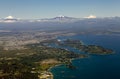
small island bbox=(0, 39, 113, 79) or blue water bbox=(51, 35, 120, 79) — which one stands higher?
small island bbox=(0, 39, 113, 79)

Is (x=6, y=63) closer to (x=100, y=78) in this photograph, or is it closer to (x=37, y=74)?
(x=37, y=74)

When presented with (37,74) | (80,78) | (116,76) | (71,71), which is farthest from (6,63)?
(116,76)

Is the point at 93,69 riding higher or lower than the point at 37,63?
lower

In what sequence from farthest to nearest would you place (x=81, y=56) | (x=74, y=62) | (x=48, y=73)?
1. (x=81, y=56)
2. (x=74, y=62)
3. (x=48, y=73)

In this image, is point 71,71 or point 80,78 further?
point 71,71

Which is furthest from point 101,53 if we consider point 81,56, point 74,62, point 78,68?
point 78,68

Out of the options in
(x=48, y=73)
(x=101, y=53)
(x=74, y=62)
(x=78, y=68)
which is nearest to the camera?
(x=48, y=73)

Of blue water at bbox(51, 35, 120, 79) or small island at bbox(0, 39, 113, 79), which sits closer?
blue water at bbox(51, 35, 120, 79)

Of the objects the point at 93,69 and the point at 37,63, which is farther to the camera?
the point at 37,63

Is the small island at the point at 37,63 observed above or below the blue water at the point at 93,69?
above

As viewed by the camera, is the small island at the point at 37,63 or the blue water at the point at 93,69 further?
the small island at the point at 37,63
